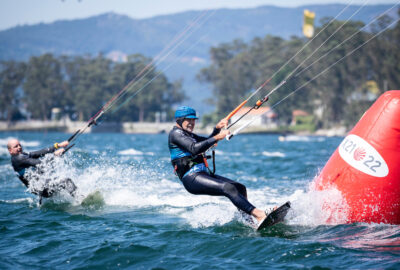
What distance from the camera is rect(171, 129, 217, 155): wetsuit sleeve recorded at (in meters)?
7.03

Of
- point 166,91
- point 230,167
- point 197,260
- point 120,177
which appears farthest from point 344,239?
point 166,91

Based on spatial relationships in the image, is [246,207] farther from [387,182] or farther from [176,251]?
[387,182]

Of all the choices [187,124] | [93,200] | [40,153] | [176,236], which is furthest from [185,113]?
[40,153]

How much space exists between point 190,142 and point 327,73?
70.8 metres

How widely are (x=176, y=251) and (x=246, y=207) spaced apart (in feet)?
4.15

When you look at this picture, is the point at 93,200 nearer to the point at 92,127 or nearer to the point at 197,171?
the point at 197,171

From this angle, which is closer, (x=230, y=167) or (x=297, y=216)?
(x=297, y=216)

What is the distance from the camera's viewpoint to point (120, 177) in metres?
13.1

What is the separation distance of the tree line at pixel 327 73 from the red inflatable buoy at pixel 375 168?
157 ft

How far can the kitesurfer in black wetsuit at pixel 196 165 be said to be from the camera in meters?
7.13

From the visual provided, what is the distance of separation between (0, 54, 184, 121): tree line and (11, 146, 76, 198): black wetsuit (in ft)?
319

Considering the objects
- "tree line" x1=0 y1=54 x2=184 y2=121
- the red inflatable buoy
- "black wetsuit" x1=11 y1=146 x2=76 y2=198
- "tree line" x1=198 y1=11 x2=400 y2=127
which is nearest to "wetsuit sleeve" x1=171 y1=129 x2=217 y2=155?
the red inflatable buoy

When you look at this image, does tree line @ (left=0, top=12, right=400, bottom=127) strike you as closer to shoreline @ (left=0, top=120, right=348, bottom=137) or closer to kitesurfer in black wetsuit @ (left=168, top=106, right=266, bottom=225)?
shoreline @ (left=0, top=120, right=348, bottom=137)

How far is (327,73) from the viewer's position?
7481 centimetres
